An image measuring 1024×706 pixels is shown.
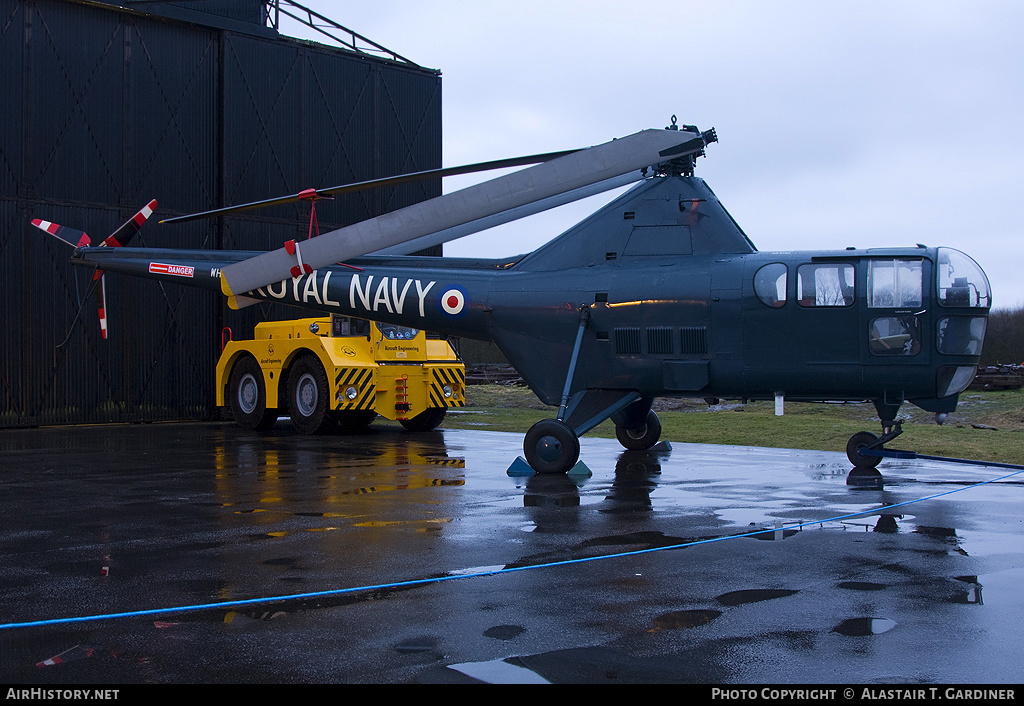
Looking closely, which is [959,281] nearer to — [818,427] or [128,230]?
[818,427]

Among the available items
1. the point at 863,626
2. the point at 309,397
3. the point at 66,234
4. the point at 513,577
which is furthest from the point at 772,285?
the point at 66,234

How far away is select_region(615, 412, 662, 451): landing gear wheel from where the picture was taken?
42.5ft

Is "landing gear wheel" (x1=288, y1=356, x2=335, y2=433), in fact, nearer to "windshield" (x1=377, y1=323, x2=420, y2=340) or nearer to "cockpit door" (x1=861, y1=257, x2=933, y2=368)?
"windshield" (x1=377, y1=323, x2=420, y2=340)

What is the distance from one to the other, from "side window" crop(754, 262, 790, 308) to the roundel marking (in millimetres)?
3608

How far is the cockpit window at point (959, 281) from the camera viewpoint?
31.7 ft

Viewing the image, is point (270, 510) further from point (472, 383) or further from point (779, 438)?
point (472, 383)

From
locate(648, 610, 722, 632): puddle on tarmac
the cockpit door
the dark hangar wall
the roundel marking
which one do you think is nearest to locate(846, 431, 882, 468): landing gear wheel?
the cockpit door

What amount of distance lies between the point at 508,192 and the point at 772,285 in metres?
3.10

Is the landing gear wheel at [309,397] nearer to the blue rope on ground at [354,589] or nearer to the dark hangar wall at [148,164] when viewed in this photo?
the dark hangar wall at [148,164]

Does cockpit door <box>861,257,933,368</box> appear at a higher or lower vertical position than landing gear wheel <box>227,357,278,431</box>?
higher

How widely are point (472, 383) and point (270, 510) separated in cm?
2822

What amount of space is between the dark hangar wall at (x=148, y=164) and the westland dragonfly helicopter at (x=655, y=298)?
34.3ft

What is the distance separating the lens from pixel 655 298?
34.7 feet

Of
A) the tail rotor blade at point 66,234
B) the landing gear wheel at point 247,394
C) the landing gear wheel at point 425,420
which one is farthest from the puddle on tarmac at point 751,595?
the landing gear wheel at point 247,394
